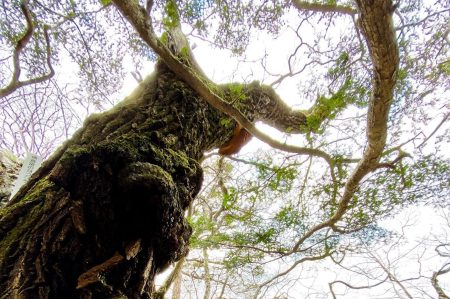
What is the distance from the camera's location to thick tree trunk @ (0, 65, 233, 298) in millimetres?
632

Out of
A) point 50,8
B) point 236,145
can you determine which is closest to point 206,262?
point 236,145

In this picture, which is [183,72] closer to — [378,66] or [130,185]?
[130,185]

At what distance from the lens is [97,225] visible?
0.70 m

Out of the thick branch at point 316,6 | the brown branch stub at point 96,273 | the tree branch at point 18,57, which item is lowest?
the brown branch stub at point 96,273

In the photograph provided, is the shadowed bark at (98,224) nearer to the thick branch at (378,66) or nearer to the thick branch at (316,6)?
the thick branch at (378,66)

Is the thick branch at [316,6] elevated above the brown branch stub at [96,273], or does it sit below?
above

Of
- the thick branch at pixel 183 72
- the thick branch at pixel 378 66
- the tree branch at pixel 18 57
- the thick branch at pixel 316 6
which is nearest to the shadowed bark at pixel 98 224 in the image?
the thick branch at pixel 183 72

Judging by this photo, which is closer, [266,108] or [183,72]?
[183,72]

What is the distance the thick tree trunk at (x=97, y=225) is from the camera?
24.9 inches

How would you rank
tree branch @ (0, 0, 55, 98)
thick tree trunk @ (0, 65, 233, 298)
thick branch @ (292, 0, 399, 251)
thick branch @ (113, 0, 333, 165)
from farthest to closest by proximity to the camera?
tree branch @ (0, 0, 55, 98) → thick branch @ (113, 0, 333, 165) → thick branch @ (292, 0, 399, 251) → thick tree trunk @ (0, 65, 233, 298)

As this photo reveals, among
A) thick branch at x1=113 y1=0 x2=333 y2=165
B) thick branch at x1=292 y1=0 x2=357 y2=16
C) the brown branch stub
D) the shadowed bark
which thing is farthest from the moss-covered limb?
the brown branch stub

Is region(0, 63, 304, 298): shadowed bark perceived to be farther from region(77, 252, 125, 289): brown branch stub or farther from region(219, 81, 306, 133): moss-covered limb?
region(219, 81, 306, 133): moss-covered limb

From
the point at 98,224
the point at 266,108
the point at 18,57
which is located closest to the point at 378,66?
the point at 98,224

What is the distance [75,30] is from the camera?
6.21 ft
